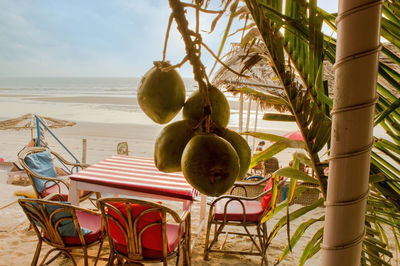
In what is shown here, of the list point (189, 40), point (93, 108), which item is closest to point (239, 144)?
point (189, 40)

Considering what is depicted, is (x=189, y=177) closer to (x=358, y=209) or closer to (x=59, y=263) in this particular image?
(x=358, y=209)

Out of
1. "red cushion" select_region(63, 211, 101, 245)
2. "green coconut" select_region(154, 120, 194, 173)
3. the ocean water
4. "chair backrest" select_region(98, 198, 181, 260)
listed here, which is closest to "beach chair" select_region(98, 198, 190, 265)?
"chair backrest" select_region(98, 198, 181, 260)

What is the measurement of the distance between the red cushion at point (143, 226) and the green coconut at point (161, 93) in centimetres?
187

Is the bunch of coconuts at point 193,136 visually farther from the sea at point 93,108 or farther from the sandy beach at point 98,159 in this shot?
the sandy beach at point 98,159

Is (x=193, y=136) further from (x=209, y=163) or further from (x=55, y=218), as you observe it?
(x=55, y=218)

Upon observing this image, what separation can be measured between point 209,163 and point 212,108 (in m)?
0.09

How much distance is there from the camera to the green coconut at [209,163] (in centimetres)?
37

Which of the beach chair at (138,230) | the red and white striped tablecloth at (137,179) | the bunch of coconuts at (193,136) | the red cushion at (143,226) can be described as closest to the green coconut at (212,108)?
the bunch of coconuts at (193,136)

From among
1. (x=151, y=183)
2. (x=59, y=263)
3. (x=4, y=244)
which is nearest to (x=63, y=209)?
(x=151, y=183)

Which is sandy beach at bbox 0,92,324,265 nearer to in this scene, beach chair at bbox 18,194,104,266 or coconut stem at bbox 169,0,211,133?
beach chair at bbox 18,194,104,266

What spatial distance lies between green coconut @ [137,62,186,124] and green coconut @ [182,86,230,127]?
0.02 meters

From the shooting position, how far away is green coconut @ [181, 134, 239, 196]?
1.23ft

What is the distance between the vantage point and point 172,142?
0.44m

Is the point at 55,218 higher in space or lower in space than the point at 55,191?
higher
